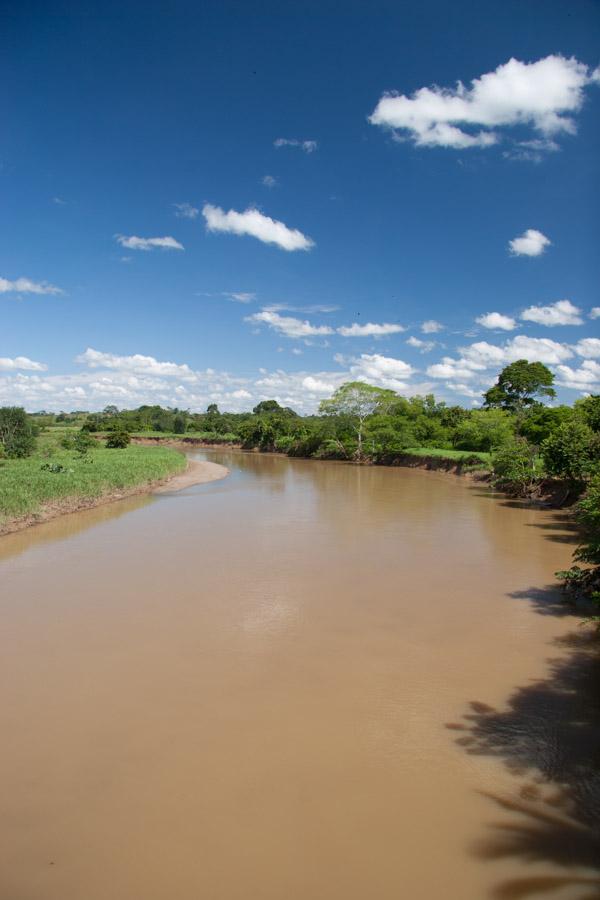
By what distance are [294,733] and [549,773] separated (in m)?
2.37

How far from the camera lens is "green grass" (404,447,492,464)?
31.1 metres

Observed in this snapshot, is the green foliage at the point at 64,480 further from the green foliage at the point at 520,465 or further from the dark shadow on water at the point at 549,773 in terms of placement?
the green foliage at the point at 520,465

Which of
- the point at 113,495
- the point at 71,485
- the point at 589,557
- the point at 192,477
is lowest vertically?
the point at 113,495

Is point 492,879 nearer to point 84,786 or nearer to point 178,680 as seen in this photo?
point 84,786

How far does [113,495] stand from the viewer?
21.8 m

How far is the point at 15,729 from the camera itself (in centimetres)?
546

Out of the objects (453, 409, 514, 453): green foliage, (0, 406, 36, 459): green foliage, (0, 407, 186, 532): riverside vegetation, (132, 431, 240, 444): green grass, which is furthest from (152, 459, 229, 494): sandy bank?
(132, 431, 240, 444): green grass

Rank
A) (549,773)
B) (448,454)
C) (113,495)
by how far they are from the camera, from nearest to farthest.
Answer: (549,773)
(113,495)
(448,454)

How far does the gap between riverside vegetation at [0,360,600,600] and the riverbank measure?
59mm

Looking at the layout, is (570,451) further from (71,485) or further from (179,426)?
(179,426)

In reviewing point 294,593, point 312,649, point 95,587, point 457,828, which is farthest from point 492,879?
point 95,587

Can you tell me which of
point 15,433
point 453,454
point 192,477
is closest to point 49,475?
point 192,477

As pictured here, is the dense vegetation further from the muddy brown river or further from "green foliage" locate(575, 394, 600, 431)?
"green foliage" locate(575, 394, 600, 431)

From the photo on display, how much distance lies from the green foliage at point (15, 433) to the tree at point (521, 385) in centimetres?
3788
